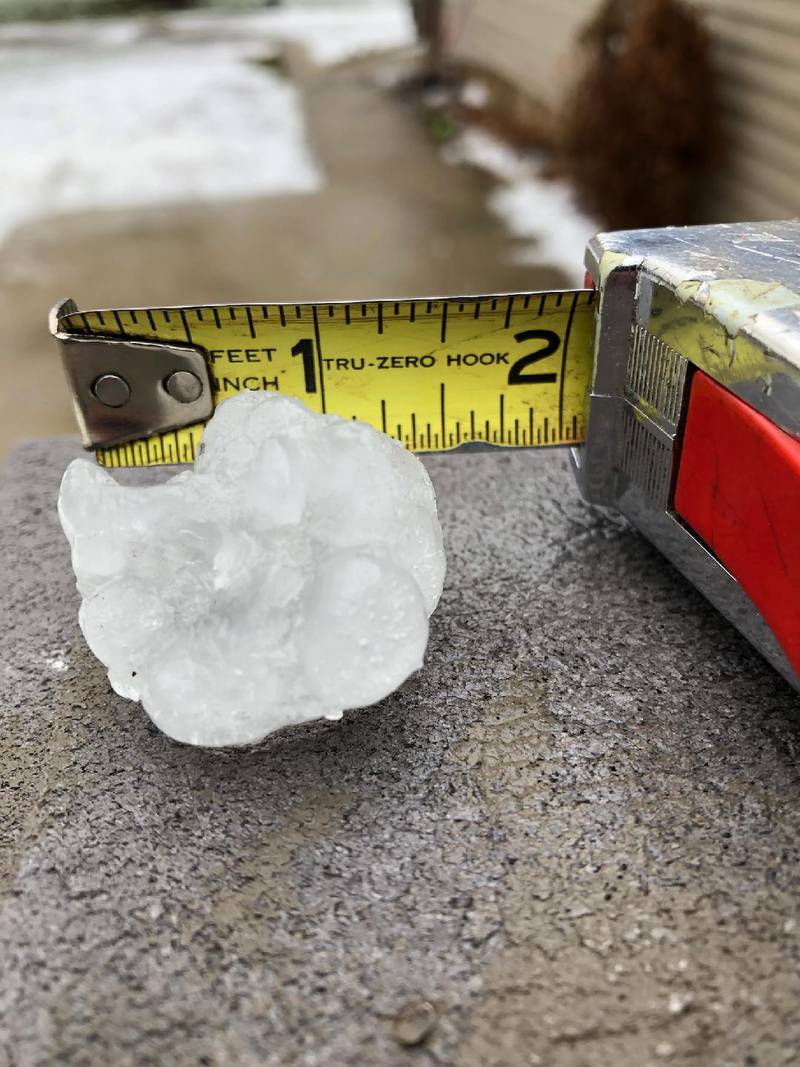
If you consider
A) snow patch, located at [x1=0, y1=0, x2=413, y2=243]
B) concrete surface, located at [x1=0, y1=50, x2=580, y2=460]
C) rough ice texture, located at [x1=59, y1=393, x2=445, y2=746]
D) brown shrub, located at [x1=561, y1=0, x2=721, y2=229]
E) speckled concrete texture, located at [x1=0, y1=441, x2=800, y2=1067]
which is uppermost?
rough ice texture, located at [x1=59, y1=393, x2=445, y2=746]

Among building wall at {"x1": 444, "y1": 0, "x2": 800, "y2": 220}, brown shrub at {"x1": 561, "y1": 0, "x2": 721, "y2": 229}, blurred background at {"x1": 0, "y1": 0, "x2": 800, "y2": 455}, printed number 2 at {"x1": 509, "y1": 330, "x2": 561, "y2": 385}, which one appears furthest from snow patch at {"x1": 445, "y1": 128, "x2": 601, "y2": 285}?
printed number 2 at {"x1": 509, "y1": 330, "x2": 561, "y2": 385}

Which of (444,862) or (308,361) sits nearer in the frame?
(444,862)

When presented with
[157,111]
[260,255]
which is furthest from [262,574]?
[157,111]

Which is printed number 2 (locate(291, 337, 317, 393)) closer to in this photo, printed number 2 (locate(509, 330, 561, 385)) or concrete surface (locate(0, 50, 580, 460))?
printed number 2 (locate(509, 330, 561, 385))

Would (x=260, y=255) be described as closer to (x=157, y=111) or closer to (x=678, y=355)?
(x=157, y=111)

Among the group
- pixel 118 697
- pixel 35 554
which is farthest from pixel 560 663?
pixel 35 554

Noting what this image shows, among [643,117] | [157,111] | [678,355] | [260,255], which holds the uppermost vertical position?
[678,355]

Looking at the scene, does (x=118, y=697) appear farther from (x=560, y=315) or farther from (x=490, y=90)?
(x=490, y=90)

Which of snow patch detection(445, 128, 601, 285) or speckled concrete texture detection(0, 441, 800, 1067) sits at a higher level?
speckled concrete texture detection(0, 441, 800, 1067)
